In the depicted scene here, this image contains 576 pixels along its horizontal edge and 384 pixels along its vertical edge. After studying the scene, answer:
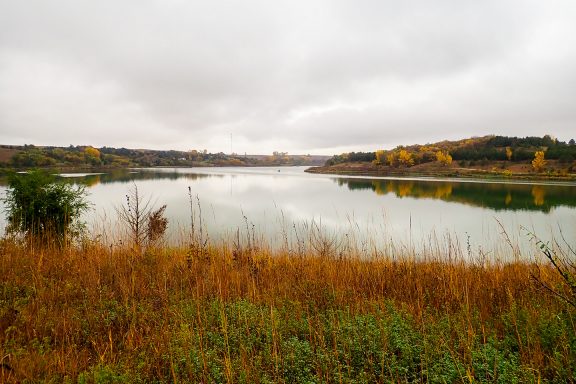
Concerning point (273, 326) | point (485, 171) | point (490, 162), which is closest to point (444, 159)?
point (490, 162)

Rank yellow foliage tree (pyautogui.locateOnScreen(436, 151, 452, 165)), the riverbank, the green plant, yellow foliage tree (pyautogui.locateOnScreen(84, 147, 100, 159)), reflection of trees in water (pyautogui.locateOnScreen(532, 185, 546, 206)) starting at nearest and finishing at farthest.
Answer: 1. the green plant
2. reflection of trees in water (pyautogui.locateOnScreen(532, 185, 546, 206))
3. the riverbank
4. yellow foliage tree (pyautogui.locateOnScreen(436, 151, 452, 165))
5. yellow foliage tree (pyautogui.locateOnScreen(84, 147, 100, 159))

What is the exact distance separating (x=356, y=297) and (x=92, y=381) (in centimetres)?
358

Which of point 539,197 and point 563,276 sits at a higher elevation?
point 563,276

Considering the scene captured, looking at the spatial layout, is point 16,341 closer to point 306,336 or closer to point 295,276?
point 306,336

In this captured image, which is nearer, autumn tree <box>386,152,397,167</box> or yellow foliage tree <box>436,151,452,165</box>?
yellow foliage tree <box>436,151,452,165</box>

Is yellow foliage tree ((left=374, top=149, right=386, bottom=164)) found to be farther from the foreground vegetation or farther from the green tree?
the green tree

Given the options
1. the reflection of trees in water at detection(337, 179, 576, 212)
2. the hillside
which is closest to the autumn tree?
the hillside

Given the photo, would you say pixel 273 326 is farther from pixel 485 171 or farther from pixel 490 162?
pixel 490 162

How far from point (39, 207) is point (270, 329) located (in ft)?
26.1

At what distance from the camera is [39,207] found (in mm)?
8195

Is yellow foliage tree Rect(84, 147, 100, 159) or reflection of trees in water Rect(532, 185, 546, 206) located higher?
yellow foliage tree Rect(84, 147, 100, 159)

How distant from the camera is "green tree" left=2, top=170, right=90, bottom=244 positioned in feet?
26.2

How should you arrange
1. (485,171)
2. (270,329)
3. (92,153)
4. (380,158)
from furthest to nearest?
1. (380,158)
2. (92,153)
3. (485,171)
4. (270,329)

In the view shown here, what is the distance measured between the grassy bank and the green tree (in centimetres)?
209
